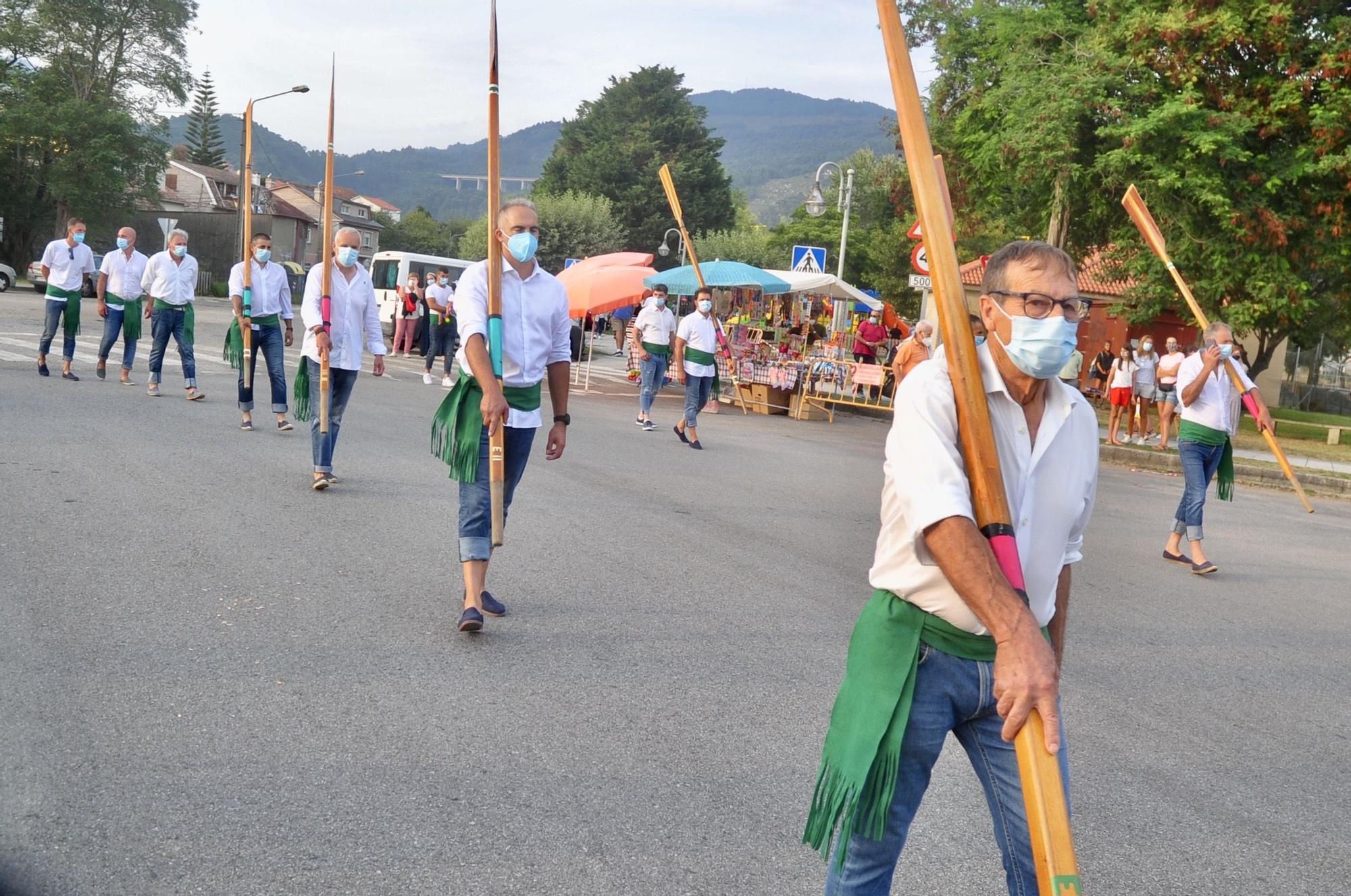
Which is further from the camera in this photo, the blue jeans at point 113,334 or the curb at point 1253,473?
the curb at point 1253,473

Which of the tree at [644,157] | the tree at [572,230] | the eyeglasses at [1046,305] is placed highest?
the tree at [644,157]

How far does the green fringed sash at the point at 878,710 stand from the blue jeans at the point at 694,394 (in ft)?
39.5

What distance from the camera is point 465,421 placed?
19.1ft

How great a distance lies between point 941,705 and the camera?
257 cm

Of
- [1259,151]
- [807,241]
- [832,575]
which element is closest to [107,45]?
[807,241]

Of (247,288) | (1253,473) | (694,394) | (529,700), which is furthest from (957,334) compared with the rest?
(1253,473)

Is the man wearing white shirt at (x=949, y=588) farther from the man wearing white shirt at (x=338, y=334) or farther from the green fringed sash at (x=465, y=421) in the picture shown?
the man wearing white shirt at (x=338, y=334)

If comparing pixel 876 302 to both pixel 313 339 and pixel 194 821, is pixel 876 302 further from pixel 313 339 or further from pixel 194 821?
pixel 194 821

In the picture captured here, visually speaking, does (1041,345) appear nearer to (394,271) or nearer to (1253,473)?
(1253,473)

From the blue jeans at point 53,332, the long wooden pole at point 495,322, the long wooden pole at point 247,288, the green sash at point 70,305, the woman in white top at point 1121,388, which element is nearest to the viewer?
the long wooden pole at point 495,322

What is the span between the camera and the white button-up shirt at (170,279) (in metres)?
14.0

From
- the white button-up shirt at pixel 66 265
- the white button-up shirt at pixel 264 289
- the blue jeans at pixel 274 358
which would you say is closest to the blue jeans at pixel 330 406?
the blue jeans at pixel 274 358

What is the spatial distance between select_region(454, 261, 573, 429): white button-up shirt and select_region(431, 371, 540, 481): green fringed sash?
49 millimetres

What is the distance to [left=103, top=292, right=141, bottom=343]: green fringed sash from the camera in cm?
1492
